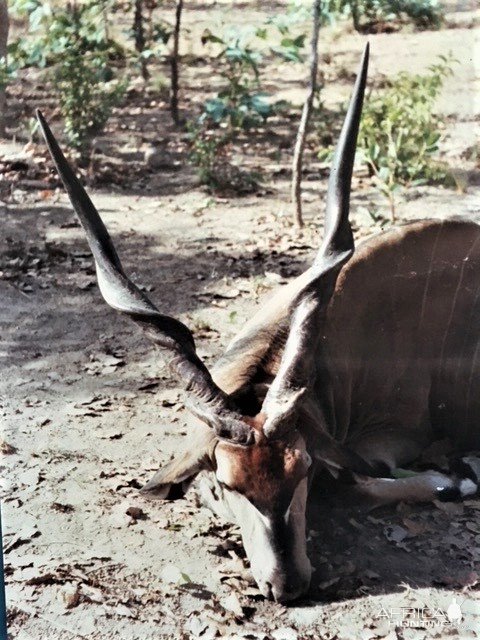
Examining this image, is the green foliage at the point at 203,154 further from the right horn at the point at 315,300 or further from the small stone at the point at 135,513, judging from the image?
the small stone at the point at 135,513

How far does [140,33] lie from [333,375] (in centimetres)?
230

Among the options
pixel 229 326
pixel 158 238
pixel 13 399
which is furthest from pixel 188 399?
Result: pixel 158 238

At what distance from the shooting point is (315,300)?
3.60 metres

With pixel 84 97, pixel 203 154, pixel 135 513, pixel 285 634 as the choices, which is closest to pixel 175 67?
pixel 84 97

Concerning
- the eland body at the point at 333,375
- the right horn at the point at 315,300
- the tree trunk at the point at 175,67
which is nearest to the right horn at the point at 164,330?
the eland body at the point at 333,375

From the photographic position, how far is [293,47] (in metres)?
6.10

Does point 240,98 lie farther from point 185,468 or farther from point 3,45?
point 185,468

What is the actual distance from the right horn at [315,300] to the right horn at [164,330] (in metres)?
0.12

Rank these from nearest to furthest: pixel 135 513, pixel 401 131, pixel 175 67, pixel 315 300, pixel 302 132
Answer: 1. pixel 315 300
2. pixel 135 513
3. pixel 175 67
4. pixel 401 131
5. pixel 302 132

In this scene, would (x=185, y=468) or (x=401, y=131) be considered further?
(x=401, y=131)

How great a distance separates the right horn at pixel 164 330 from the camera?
3.44 m

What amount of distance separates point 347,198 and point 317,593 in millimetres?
1296

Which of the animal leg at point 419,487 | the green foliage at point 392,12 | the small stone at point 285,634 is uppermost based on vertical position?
the green foliage at point 392,12

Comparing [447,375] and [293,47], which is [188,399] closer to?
[447,375]
